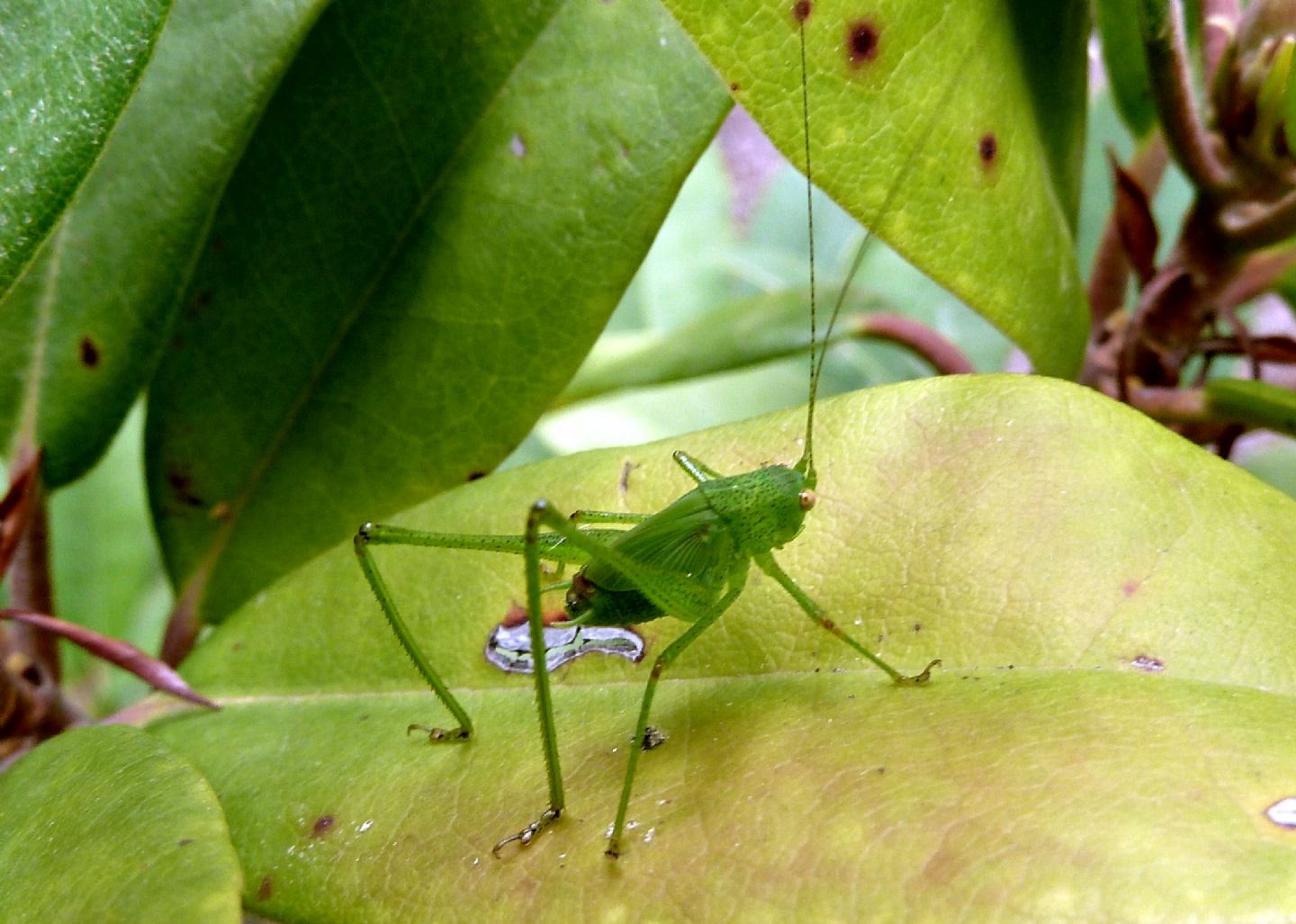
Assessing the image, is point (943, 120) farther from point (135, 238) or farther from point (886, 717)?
point (135, 238)

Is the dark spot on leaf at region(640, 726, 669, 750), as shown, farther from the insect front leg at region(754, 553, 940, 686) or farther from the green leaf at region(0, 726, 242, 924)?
the green leaf at region(0, 726, 242, 924)

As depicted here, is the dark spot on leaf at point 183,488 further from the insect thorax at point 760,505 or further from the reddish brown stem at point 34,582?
the insect thorax at point 760,505

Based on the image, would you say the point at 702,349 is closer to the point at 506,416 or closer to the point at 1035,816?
the point at 506,416

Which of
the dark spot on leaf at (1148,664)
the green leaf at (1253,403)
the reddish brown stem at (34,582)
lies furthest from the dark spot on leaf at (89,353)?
the green leaf at (1253,403)

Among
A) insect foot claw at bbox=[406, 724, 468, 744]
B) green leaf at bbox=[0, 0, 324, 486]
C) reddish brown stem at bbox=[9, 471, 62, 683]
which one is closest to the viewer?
insect foot claw at bbox=[406, 724, 468, 744]

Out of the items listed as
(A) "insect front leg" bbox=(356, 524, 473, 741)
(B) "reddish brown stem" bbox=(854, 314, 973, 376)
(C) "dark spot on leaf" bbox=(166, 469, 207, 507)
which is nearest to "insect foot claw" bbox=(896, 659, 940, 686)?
(A) "insect front leg" bbox=(356, 524, 473, 741)

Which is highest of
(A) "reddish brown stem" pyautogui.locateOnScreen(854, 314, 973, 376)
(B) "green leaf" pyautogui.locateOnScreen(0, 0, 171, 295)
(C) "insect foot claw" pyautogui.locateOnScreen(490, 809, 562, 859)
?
(B) "green leaf" pyautogui.locateOnScreen(0, 0, 171, 295)
